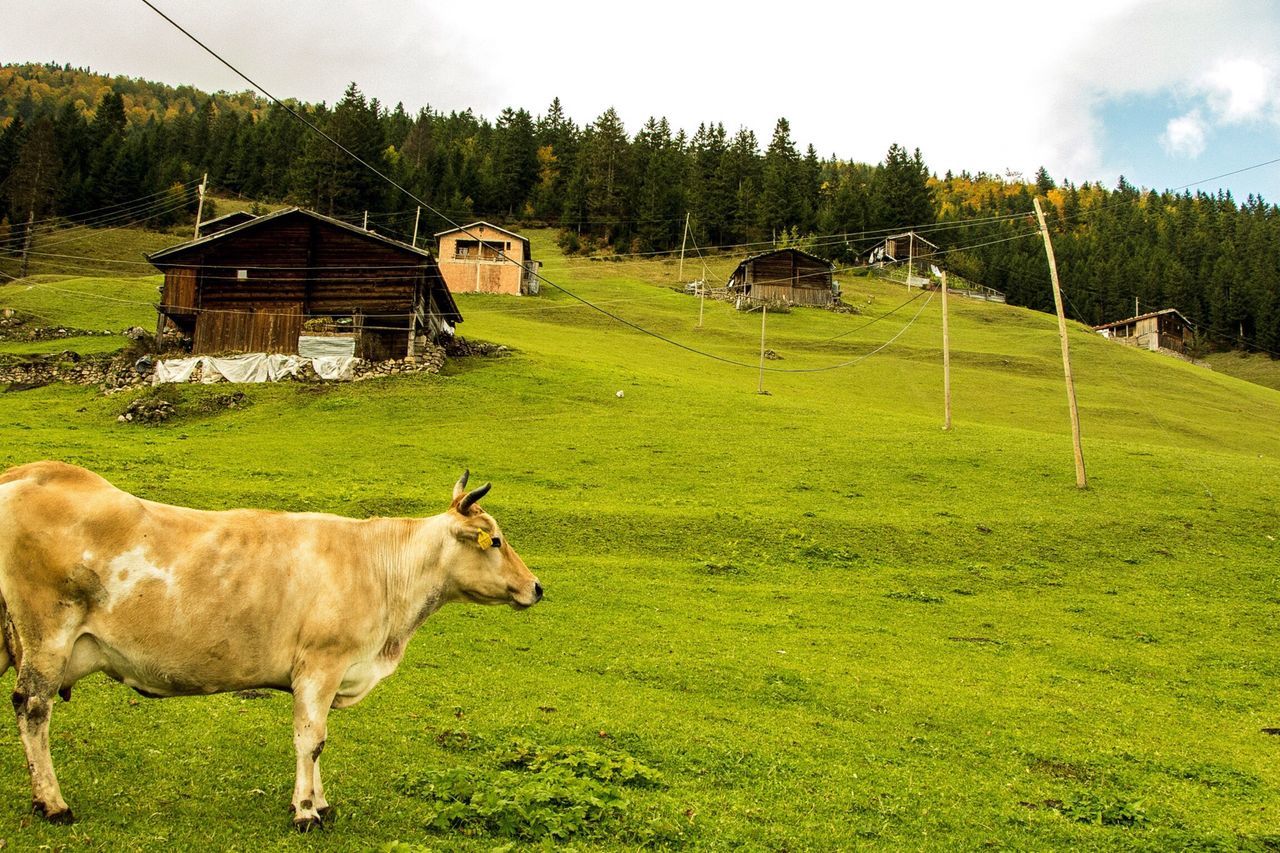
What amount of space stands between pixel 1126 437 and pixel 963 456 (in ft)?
52.2

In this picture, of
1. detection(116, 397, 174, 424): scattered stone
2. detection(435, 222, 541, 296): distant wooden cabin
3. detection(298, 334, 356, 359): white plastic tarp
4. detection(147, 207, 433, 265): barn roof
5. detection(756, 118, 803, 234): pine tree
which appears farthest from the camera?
detection(756, 118, 803, 234): pine tree

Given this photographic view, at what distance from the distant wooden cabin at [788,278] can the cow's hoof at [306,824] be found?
7597 cm

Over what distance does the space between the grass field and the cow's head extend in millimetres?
1630

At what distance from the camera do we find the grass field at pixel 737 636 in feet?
25.1

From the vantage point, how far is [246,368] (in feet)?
128

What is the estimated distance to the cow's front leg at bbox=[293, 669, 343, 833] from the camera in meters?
6.36

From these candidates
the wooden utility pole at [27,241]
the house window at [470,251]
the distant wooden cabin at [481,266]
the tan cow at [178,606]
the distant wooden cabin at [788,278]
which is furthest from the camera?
Result: the distant wooden cabin at [788,278]

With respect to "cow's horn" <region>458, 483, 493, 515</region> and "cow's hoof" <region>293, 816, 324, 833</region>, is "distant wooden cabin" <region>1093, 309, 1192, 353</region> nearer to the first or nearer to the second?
"cow's horn" <region>458, 483, 493, 515</region>

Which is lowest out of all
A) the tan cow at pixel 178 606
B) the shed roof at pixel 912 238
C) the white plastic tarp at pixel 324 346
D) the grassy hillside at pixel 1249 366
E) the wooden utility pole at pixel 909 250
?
the tan cow at pixel 178 606

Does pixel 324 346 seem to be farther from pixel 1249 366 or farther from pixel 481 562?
pixel 1249 366

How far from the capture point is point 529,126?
454 feet

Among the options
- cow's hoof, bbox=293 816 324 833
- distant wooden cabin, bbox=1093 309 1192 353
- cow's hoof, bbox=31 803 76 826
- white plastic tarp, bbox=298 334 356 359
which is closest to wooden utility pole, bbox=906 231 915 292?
distant wooden cabin, bbox=1093 309 1192 353

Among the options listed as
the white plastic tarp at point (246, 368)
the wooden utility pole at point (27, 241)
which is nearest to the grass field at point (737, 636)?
the white plastic tarp at point (246, 368)

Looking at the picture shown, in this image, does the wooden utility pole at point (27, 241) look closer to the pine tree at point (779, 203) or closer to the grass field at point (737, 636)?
the grass field at point (737, 636)
